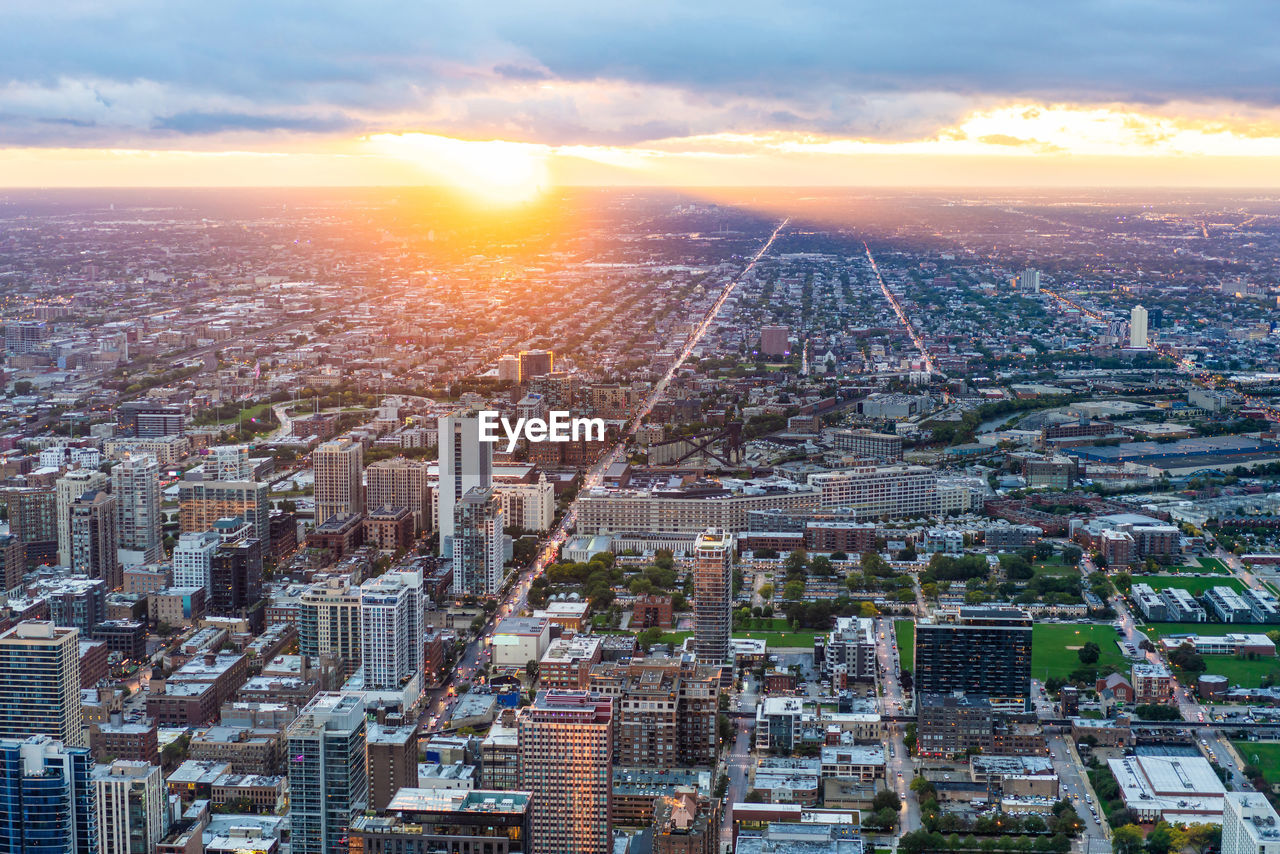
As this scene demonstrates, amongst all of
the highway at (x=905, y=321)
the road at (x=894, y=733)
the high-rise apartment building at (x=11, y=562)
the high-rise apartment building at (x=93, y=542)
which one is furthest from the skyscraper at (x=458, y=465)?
the highway at (x=905, y=321)

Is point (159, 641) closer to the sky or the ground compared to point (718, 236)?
closer to the ground

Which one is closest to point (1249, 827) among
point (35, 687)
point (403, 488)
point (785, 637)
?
point (785, 637)

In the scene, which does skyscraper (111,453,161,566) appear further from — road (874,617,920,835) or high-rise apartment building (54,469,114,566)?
road (874,617,920,835)

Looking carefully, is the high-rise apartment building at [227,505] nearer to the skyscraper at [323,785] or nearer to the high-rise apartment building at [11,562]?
the high-rise apartment building at [11,562]

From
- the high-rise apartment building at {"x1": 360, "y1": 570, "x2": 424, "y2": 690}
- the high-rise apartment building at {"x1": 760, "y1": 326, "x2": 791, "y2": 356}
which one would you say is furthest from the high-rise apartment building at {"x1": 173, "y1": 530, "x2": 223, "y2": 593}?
the high-rise apartment building at {"x1": 760, "y1": 326, "x2": 791, "y2": 356}

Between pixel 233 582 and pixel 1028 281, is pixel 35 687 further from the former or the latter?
pixel 1028 281

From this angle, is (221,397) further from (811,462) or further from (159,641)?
(159,641)

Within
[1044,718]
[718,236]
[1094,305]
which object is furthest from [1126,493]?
[718,236]
